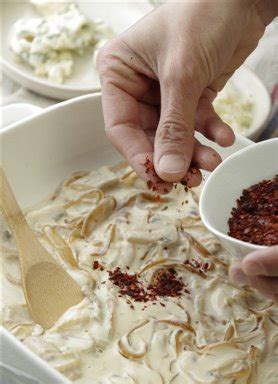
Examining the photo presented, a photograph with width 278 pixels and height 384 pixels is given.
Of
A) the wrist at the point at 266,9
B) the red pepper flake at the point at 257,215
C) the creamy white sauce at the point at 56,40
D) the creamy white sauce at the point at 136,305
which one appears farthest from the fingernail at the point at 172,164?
the creamy white sauce at the point at 56,40

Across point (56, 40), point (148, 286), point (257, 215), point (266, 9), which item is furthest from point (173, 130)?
point (56, 40)

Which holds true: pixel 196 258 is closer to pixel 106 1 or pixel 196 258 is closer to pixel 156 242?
pixel 156 242

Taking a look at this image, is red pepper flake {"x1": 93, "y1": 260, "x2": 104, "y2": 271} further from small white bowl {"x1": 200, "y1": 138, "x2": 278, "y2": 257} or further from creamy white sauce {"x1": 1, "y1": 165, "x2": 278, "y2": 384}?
small white bowl {"x1": 200, "y1": 138, "x2": 278, "y2": 257}

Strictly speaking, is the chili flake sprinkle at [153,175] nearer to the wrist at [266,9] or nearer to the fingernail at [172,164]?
the fingernail at [172,164]

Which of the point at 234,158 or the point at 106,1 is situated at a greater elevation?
the point at 234,158

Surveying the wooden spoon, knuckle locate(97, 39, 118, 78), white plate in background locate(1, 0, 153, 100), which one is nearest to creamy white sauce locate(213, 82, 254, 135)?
white plate in background locate(1, 0, 153, 100)

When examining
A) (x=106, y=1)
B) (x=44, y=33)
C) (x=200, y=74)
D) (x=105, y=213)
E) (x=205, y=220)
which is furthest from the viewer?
(x=106, y=1)

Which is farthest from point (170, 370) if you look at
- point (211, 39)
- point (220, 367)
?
point (211, 39)
